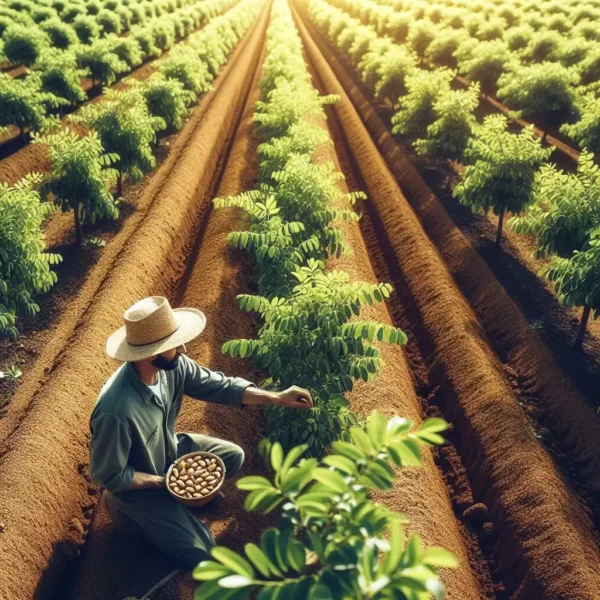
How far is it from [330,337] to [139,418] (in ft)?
8.22

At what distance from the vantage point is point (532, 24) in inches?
1453

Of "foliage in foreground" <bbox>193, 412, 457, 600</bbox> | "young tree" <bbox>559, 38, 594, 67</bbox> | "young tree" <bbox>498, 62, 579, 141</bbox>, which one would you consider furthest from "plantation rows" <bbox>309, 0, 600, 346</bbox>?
"foliage in foreground" <bbox>193, 412, 457, 600</bbox>

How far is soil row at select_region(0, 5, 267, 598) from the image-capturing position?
7543mm

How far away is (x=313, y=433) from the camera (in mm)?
7621

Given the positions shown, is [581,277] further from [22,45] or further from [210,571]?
[22,45]

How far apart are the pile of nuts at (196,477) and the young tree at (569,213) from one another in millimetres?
7616

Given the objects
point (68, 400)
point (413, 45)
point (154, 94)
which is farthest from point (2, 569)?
point (413, 45)

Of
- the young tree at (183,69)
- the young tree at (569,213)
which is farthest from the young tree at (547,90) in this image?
the young tree at (183,69)

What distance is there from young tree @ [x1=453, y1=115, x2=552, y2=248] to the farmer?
9.78 metres

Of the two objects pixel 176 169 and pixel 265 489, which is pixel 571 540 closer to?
pixel 265 489

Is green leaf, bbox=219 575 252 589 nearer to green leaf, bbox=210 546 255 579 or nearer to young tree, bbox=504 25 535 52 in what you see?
green leaf, bbox=210 546 255 579

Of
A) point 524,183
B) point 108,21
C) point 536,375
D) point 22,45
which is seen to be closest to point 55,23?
point 22,45

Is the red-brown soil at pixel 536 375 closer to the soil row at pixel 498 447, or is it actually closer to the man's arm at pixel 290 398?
the soil row at pixel 498 447

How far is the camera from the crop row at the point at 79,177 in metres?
10.2
